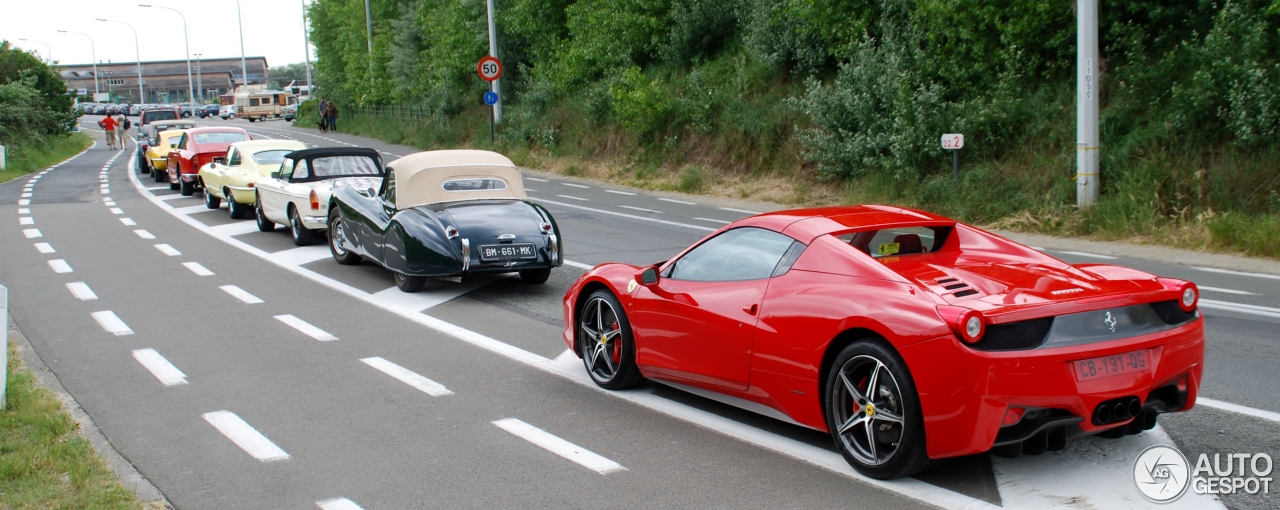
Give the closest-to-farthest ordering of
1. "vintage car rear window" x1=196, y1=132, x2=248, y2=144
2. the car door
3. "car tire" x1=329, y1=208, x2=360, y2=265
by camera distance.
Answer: the car door → "car tire" x1=329, y1=208, x2=360, y2=265 → "vintage car rear window" x1=196, y1=132, x2=248, y2=144

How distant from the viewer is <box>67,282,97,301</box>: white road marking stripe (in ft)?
37.7

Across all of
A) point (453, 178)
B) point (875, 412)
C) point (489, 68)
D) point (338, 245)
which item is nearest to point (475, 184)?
point (453, 178)

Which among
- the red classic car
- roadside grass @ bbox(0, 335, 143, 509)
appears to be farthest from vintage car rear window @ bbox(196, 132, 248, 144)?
roadside grass @ bbox(0, 335, 143, 509)

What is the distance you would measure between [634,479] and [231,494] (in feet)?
6.43

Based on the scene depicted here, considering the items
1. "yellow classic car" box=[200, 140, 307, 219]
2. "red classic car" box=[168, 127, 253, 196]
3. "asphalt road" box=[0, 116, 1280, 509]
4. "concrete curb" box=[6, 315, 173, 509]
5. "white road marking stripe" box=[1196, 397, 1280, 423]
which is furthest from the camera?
"red classic car" box=[168, 127, 253, 196]

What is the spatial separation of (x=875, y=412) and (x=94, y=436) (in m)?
4.46

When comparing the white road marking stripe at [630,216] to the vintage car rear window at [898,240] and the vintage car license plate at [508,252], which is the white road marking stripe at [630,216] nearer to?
the vintage car license plate at [508,252]

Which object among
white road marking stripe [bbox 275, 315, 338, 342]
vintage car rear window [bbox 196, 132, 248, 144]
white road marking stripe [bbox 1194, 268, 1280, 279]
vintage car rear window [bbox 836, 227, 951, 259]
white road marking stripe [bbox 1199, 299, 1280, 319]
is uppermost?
vintage car rear window [bbox 196, 132, 248, 144]

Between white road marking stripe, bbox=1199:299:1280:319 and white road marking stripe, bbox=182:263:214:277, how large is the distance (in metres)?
10.6

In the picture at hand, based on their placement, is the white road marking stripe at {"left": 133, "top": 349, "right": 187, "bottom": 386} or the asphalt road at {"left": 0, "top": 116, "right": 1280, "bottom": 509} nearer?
the asphalt road at {"left": 0, "top": 116, "right": 1280, "bottom": 509}

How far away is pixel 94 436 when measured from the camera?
6.35 metres

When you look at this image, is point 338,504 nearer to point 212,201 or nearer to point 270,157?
point 270,157

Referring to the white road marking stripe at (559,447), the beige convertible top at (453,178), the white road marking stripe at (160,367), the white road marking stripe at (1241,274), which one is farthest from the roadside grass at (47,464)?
the white road marking stripe at (1241,274)

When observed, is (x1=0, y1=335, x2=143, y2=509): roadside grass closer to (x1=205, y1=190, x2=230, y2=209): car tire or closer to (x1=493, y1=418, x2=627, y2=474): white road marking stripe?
(x1=493, y1=418, x2=627, y2=474): white road marking stripe
